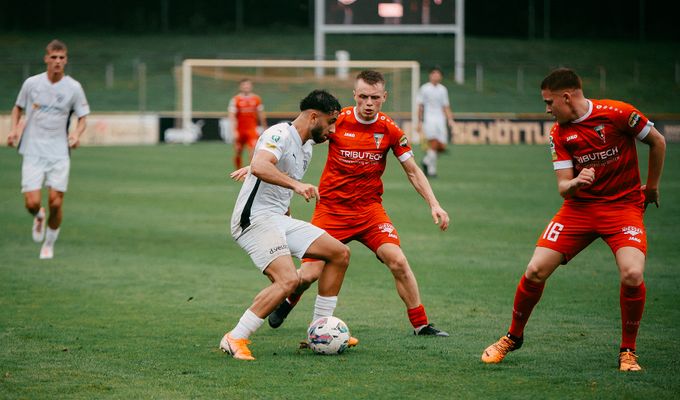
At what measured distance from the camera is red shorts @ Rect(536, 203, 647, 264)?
22.6 ft

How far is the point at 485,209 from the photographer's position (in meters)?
17.3

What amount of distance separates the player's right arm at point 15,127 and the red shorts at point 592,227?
6909mm

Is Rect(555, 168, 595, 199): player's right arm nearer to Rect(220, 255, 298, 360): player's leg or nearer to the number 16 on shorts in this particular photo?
the number 16 on shorts

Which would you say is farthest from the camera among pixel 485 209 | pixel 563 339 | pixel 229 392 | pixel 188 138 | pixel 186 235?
pixel 188 138

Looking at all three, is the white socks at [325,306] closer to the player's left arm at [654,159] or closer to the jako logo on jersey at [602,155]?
the jako logo on jersey at [602,155]

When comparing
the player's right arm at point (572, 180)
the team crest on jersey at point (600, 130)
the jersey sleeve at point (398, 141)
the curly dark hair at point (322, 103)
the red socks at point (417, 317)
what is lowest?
the red socks at point (417, 317)

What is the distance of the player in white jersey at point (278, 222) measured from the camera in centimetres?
712

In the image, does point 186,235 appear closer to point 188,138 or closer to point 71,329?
point 71,329

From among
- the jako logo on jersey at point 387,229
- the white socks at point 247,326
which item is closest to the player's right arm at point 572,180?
the jako logo on jersey at point 387,229

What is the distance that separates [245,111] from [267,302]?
1958 cm

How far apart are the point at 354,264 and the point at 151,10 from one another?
46.0 metres

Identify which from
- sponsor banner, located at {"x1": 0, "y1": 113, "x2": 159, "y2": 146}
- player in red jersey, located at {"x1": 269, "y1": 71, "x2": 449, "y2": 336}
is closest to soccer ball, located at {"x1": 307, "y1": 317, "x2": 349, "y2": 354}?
player in red jersey, located at {"x1": 269, "y1": 71, "x2": 449, "y2": 336}

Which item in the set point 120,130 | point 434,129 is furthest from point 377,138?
point 120,130

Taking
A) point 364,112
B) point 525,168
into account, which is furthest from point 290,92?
point 364,112
